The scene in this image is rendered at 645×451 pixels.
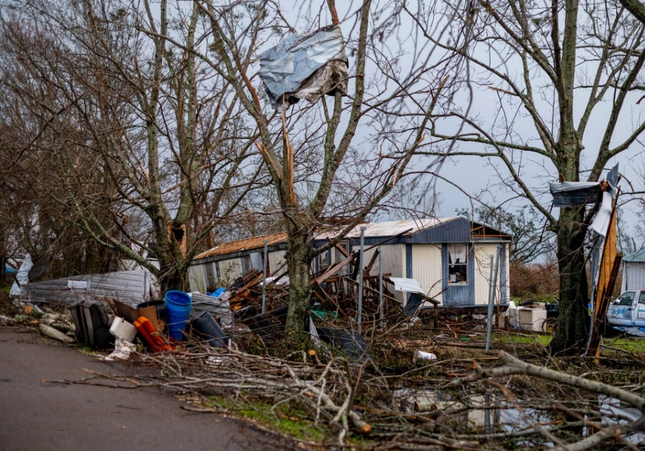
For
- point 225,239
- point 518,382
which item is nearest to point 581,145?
point 518,382

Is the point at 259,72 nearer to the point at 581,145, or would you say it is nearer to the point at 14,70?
the point at 581,145

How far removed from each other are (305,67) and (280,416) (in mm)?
6457

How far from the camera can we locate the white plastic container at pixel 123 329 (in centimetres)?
1031

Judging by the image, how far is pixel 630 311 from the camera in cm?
2236

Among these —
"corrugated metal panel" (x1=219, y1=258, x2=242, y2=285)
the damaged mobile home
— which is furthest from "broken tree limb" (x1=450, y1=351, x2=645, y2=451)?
"corrugated metal panel" (x1=219, y1=258, x2=242, y2=285)

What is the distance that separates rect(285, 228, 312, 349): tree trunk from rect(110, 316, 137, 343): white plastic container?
245 cm

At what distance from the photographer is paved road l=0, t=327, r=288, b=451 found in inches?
205

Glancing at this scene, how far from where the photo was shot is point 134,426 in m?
5.71

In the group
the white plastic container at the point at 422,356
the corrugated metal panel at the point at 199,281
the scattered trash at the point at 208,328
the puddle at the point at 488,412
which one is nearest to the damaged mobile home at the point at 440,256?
the corrugated metal panel at the point at 199,281

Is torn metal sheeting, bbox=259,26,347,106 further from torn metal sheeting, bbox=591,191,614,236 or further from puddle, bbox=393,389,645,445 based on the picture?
puddle, bbox=393,389,645,445

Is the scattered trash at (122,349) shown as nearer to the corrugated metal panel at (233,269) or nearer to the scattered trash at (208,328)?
the scattered trash at (208,328)

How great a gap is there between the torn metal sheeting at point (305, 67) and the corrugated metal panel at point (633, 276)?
81.6ft

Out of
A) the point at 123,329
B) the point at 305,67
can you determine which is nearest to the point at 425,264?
the point at 305,67

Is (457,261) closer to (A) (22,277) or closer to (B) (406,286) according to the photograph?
(B) (406,286)
